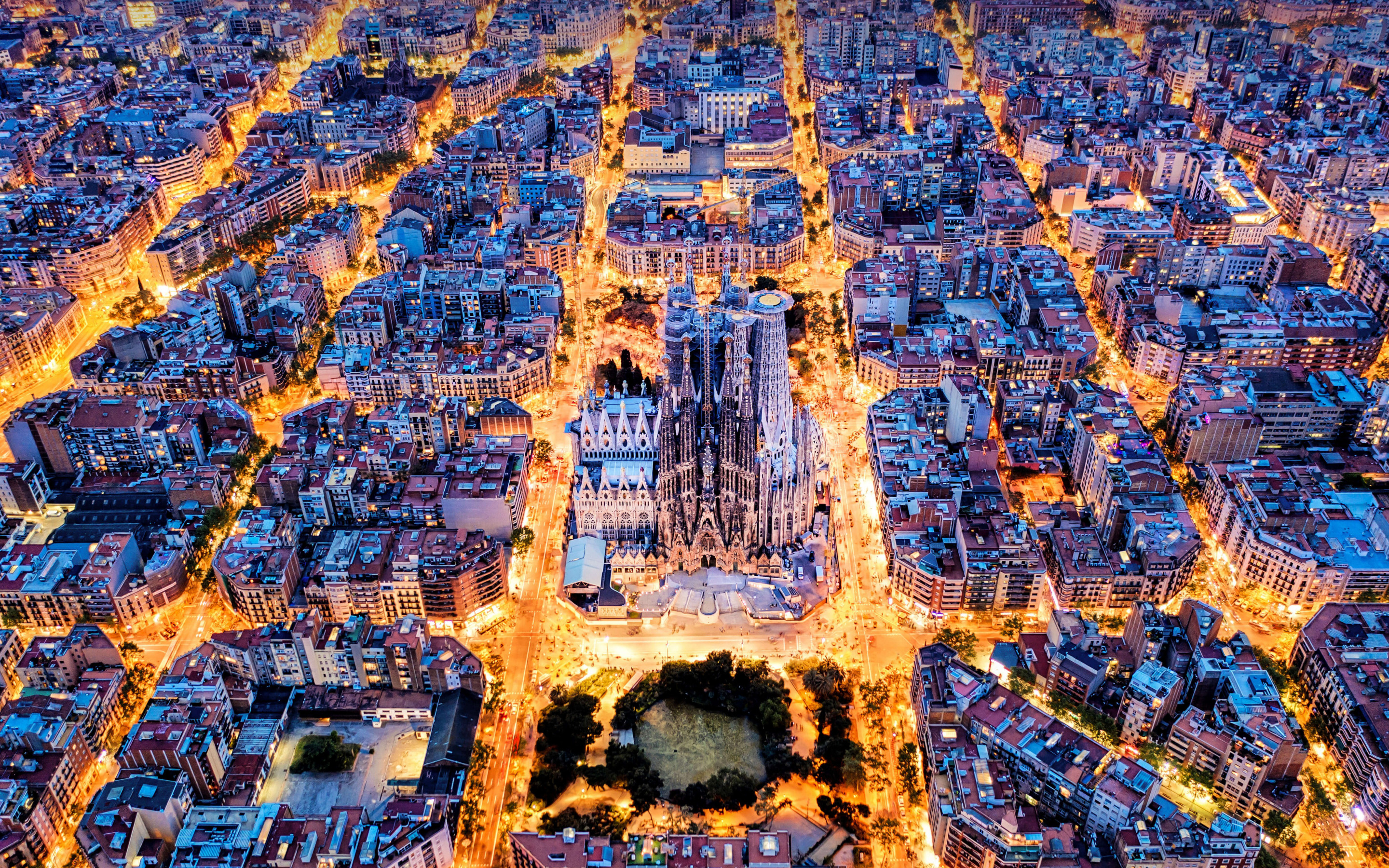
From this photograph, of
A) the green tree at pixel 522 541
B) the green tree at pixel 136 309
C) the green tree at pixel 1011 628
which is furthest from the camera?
the green tree at pixel 136 309

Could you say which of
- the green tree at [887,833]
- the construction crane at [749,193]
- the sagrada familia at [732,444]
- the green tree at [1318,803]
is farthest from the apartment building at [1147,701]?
the construction crane at [749,193]

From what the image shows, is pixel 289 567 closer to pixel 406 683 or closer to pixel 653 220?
pixel 406 683

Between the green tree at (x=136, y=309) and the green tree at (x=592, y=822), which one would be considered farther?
the green tree at (x=136, y=309)

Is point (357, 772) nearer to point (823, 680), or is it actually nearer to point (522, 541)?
point (522, 541)

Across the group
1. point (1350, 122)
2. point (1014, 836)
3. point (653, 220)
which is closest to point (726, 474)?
point (1014, 836)

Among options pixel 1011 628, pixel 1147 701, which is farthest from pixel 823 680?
pixel 1147 701

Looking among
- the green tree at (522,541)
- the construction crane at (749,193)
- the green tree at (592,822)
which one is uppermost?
the construction crane at (749,193)

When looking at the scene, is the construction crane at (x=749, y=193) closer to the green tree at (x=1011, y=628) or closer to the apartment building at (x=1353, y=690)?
the green tree at (x=1011, y=628)

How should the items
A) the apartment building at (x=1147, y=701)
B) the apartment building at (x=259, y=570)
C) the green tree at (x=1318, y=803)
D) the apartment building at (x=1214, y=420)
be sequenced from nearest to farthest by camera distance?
the green tree at (x=1318, y=803)
the apartment building at (x=1147, y=701)
the apartment building at (x=259, y=570)
the apartment building at (x=1214, y=420)
